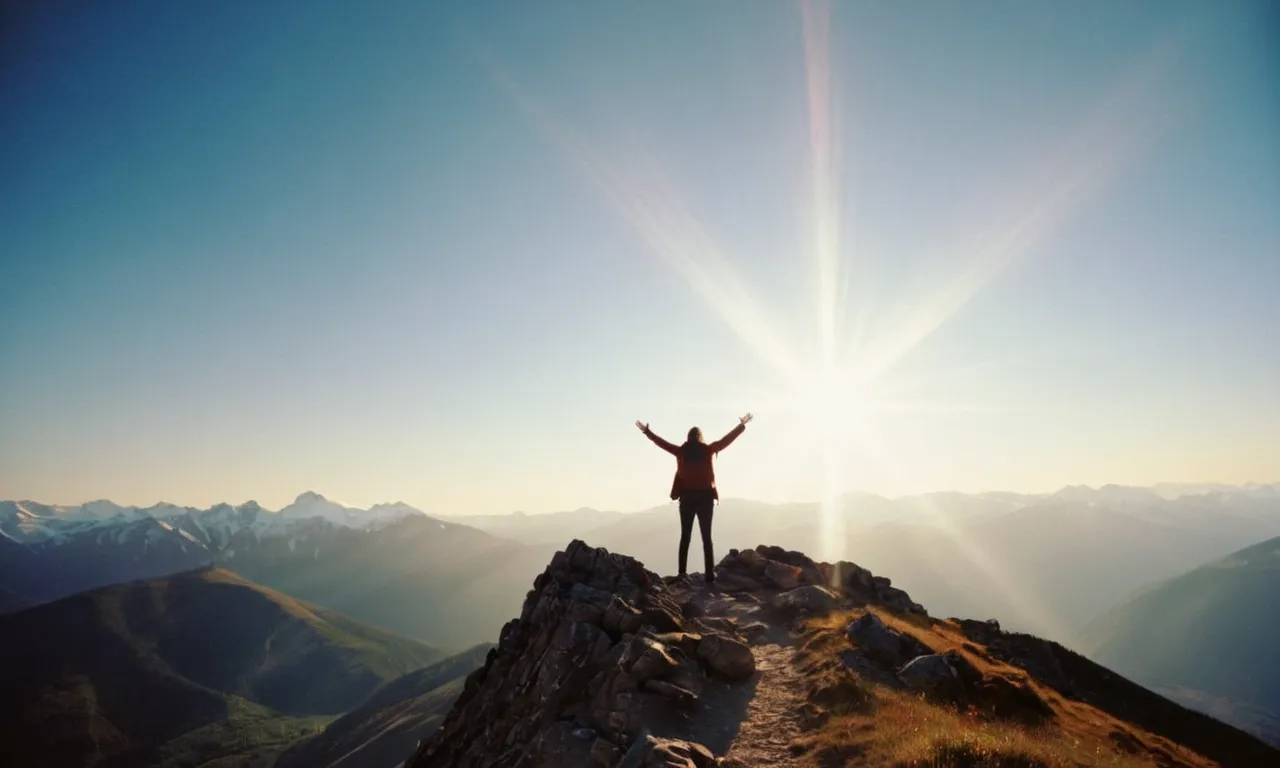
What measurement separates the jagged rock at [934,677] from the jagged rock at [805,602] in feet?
27.0

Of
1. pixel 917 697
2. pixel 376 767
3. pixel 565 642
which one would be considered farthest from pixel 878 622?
pixel 376 767

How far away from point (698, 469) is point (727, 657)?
6.64 meters

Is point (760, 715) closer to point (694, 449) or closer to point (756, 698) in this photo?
point (756, 698)

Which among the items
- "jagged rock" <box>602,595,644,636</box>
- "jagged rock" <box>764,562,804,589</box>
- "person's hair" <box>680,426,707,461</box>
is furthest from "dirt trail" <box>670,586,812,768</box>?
"jagged rock" <box>764,562,804,589</box>

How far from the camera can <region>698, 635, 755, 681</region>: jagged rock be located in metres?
16.7

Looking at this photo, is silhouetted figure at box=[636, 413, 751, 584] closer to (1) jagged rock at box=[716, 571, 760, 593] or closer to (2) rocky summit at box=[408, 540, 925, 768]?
(2) rocky summit at box=[408, 540, 925, 768]

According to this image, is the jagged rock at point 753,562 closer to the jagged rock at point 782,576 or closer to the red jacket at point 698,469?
the jagged rock at point 782,576

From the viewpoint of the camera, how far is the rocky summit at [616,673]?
13477mm

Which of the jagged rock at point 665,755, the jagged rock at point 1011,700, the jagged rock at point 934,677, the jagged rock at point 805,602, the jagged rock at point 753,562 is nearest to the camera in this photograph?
Result: the jagged rock at point 665,755

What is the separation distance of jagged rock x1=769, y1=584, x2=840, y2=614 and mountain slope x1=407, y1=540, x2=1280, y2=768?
2.7 inches

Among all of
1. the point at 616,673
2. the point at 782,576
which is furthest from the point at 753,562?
the point at 616,673

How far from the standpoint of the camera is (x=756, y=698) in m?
15.7

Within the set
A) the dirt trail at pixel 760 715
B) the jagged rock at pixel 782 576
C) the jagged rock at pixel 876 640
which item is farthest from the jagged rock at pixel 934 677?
the jagged rock at pixel 782 576

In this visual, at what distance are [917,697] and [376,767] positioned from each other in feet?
736
